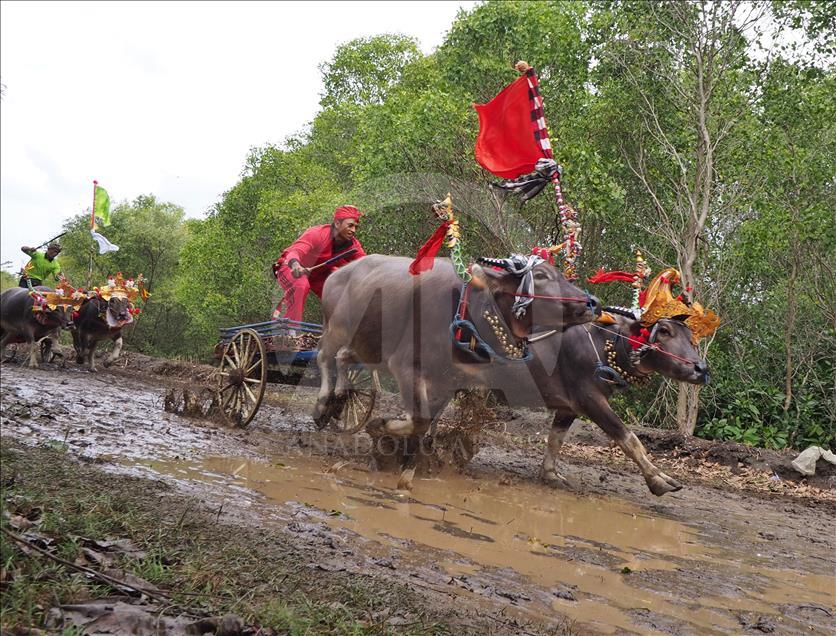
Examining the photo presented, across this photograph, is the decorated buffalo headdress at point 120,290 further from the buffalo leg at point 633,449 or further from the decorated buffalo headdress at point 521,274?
the buffalo leg at point 633,449

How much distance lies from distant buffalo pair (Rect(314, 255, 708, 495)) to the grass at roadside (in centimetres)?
254

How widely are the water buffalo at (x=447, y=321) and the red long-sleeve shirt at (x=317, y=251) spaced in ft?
4.23

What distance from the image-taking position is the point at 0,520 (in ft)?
7.97

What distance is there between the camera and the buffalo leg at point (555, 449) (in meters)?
7.46

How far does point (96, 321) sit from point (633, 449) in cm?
1036

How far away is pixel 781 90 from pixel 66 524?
12923 millimetres

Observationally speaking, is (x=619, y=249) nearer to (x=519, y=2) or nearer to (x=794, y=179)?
(x=794, y=179)

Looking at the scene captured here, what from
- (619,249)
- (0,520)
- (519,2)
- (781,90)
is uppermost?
(519,2)

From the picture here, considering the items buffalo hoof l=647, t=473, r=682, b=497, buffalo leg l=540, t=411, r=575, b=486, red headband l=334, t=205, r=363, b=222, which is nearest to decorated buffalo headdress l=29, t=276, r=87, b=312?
red headband l=334, t=205, r=363, b=222

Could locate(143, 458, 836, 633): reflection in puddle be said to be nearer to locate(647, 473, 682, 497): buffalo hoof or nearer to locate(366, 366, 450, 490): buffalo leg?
locate(647, 473, 682, 497): buffalo hoof

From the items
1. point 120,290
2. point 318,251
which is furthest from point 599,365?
point 120,290

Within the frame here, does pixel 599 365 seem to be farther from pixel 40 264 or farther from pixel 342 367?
pixel 40 264

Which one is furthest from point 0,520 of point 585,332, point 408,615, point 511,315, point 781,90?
point 781,90

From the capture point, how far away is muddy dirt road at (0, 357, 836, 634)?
3.62 metres
